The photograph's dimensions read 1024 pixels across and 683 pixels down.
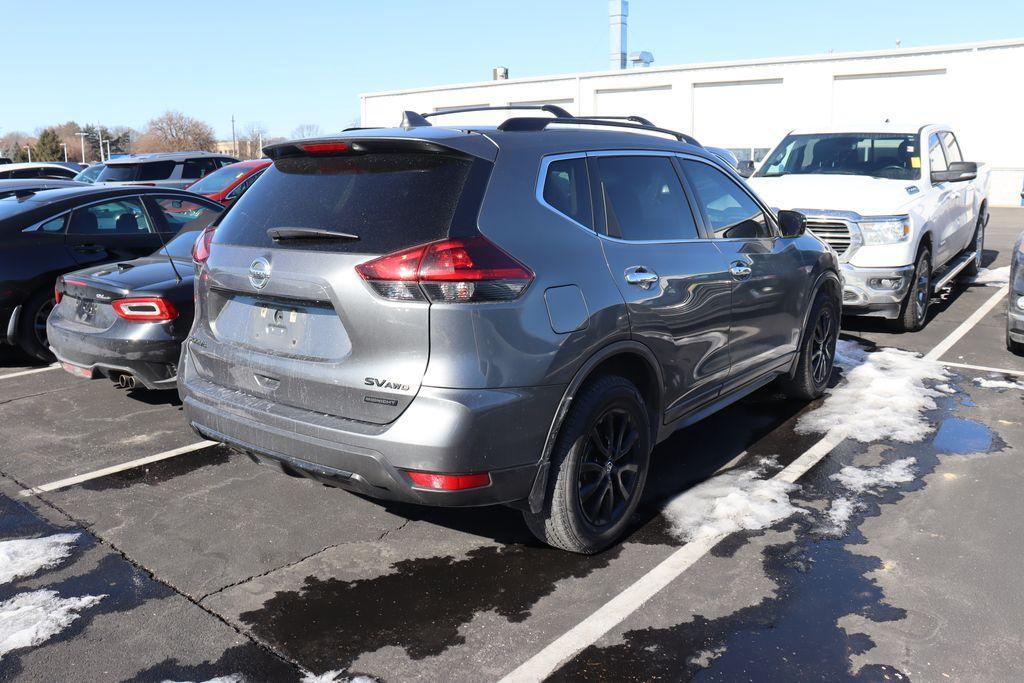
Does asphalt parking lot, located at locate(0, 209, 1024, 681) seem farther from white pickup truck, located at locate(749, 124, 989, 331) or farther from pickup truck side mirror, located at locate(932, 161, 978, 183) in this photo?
pickup truck side mirror, located at locate(932, 161, 978, 183)

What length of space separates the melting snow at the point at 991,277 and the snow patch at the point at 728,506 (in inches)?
328

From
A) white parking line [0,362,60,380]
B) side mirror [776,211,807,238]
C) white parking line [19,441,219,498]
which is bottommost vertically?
white parking line [0,362,60,380]

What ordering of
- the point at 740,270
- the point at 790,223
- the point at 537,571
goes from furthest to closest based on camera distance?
1. the point at 790,223
2. the point at 740,270
3. the point at 537,571

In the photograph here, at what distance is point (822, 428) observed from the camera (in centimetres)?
562

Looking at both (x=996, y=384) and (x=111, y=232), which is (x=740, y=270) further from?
(x=111, y=232)

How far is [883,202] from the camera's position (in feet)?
26.4

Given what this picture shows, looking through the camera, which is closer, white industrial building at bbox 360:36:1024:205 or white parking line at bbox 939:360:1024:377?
white parking line at bbox 939:360:1024:377

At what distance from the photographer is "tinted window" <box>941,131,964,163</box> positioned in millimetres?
10325

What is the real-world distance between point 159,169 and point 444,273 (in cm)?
1627

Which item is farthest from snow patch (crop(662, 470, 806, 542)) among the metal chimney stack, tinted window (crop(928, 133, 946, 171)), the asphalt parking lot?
the metal chimney stack

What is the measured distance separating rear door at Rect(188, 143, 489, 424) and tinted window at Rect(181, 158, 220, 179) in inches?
602

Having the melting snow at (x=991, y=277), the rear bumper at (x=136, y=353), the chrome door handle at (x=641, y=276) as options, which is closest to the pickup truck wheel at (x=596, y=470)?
the chrome door handle at (x=641, y=276)

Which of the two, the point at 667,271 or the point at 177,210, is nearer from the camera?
the point at 667,271

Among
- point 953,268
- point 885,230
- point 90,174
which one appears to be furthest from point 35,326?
point 90,174
